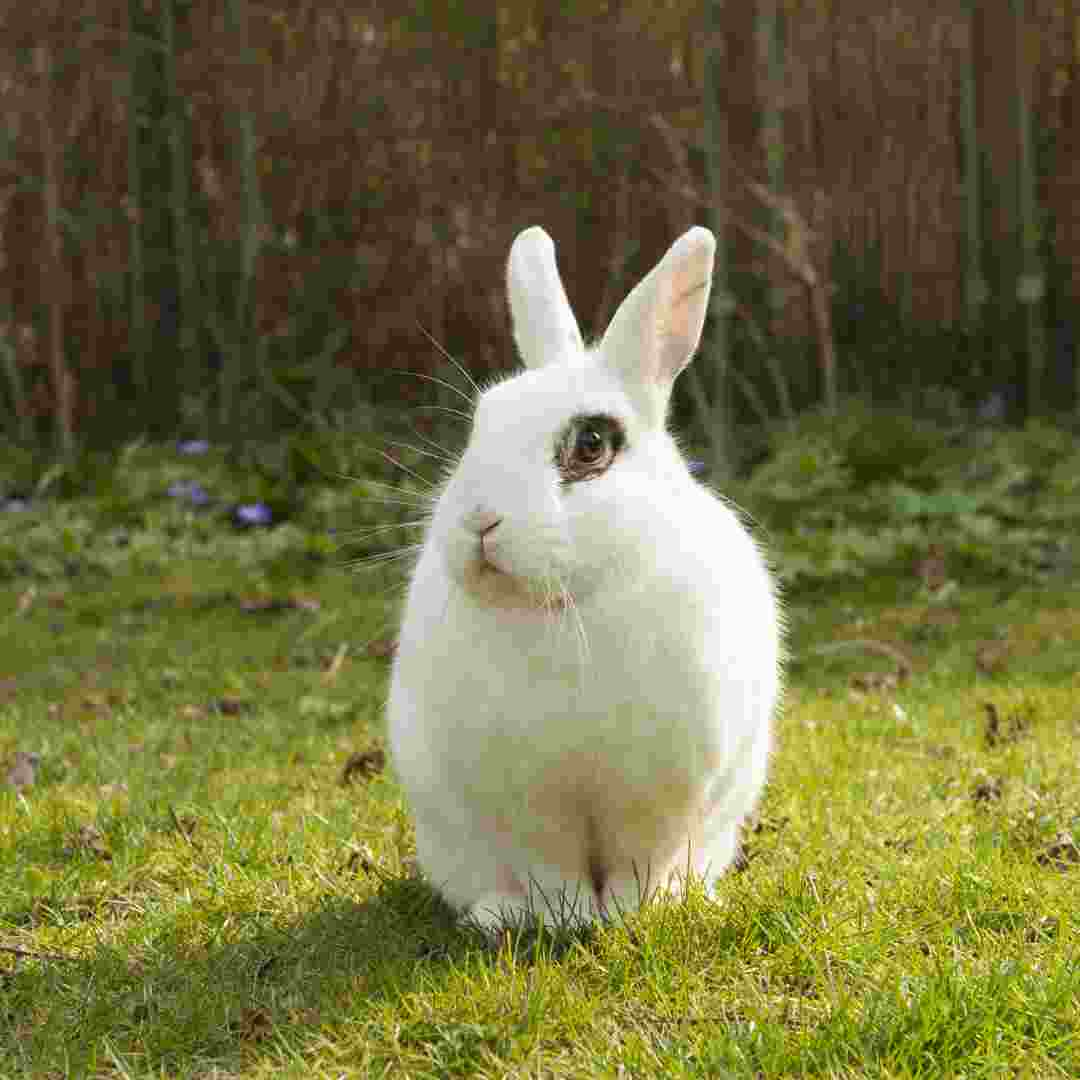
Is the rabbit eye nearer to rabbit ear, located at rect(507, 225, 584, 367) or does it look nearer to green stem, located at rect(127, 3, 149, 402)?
rabbit ear, located at rect(507, 225, 584, 367)

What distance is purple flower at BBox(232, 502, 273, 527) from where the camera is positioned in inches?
289

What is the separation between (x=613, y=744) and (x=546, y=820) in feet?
0.65

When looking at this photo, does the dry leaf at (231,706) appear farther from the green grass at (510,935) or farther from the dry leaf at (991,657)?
the dry leaf at (991,657)

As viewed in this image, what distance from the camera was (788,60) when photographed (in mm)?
8938

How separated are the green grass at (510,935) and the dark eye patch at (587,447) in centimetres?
74

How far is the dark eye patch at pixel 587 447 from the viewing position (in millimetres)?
2395

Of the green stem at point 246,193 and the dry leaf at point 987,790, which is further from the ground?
the green stem at point 246,193

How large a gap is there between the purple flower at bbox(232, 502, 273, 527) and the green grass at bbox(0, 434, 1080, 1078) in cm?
226

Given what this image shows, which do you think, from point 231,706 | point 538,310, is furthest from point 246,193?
point 538,310

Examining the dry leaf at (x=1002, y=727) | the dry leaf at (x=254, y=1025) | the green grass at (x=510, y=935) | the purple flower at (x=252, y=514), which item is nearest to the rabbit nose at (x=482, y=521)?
the green grass at (x=510, y=935)

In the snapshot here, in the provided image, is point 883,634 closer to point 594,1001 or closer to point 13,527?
point 594,1001


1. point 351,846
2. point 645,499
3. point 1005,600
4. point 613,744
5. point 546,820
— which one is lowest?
point 1005,600

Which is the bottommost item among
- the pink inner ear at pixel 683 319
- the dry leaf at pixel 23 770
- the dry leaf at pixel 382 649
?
the dry leaf at pixel 382 649

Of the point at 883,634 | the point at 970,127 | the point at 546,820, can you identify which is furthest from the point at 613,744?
the point at 970,127
